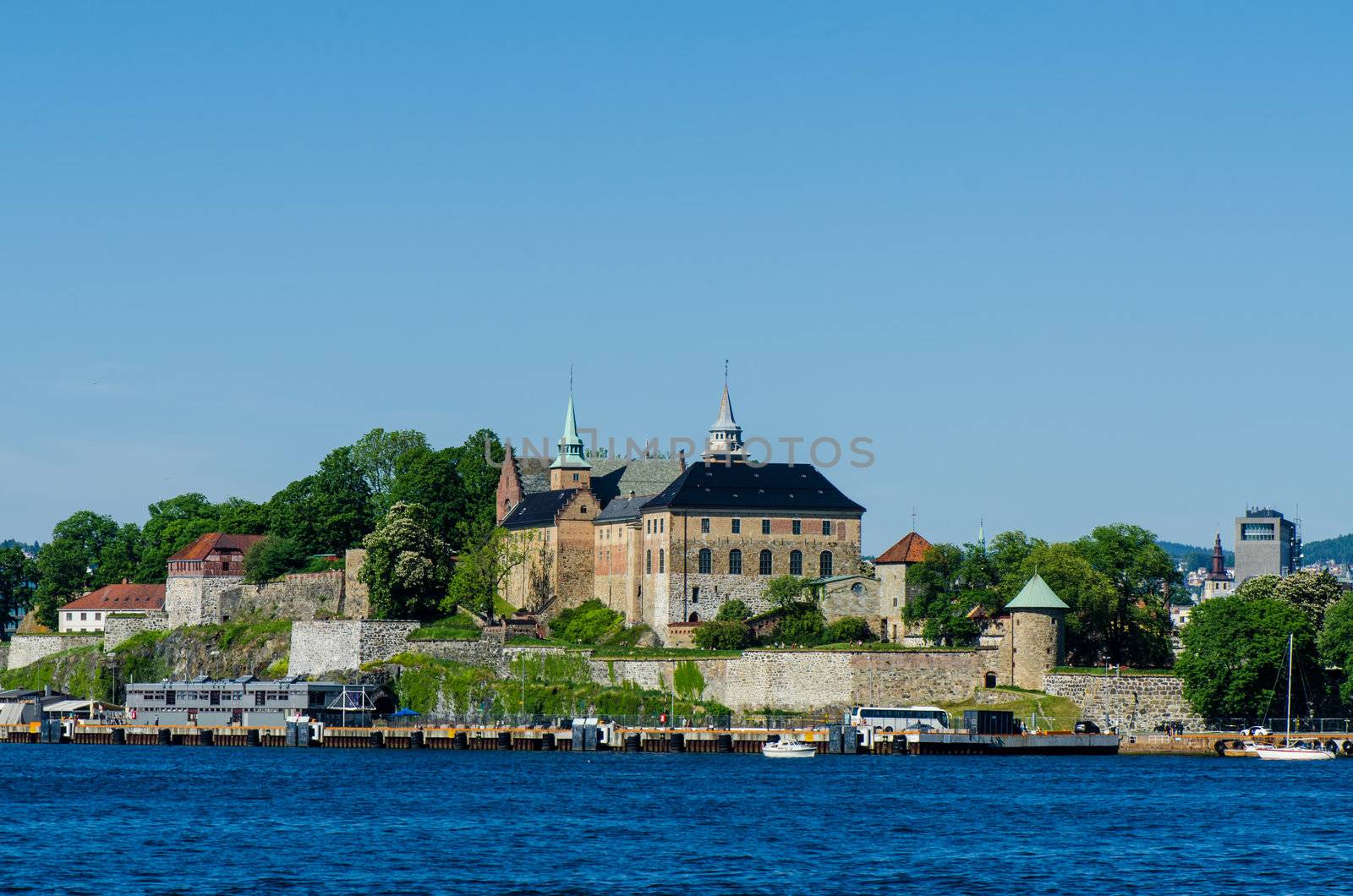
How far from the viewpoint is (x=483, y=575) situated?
365ft

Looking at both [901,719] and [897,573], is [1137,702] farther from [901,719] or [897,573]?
[897,573]

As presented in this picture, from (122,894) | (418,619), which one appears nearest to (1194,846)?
(122,894)

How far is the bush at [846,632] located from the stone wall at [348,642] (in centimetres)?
2062

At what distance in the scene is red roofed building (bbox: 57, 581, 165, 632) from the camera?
134 m

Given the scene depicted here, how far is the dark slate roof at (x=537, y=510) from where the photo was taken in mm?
116194

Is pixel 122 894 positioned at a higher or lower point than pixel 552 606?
lower

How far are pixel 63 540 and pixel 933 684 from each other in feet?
270

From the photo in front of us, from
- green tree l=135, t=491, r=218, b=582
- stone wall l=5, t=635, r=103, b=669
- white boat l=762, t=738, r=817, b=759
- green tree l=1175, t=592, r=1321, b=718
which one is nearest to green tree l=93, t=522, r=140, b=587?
green tree l=135, t=491, r=218, b=582

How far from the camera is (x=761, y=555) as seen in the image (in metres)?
108

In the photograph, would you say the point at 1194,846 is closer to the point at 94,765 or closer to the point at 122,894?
the point at 122,894

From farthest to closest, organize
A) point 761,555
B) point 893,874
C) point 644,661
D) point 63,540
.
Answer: point 63,540, point 761,555, point 644,661, point 893,874

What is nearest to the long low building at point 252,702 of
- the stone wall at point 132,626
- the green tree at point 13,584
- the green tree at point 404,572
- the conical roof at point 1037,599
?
the green tree at point 404,572

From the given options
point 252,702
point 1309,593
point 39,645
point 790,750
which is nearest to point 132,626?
point 39,645

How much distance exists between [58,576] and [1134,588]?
253ft
